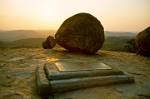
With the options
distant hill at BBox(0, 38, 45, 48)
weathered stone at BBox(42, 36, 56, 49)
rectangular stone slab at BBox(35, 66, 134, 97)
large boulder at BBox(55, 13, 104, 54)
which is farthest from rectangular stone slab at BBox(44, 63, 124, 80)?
distant hill at BBox(0, 38, 45, 48)

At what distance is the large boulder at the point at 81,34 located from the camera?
7.50 m

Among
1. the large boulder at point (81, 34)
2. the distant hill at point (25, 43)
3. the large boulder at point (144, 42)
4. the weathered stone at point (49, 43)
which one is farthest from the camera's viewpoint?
the distant hill at point (25, 43)

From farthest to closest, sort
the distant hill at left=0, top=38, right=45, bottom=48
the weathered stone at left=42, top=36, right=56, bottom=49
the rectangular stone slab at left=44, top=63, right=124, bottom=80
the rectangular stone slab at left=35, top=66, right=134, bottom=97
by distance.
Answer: the distant hill at left=0, top=38, right=45, bottom=48 → the weathered stone at left=42, top=36, right=56, bottom=49 → the rectangular stone slab at left=44, top=63, right=124, bottom=80 → the rectangular stone slab at left=35, top=66, right=134, bottom=97

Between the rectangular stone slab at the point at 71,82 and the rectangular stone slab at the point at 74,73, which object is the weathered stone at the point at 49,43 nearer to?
the rectangular stone slab at the point at 74,73

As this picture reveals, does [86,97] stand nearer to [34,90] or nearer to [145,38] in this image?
[34,90]

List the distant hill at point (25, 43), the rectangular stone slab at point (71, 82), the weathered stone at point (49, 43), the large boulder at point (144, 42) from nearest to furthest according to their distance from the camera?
the rectangular stone slab at point (71, 82)
the large boulder at point (144, 42)
the weathered stone at point (49, 43)
the distant hill at point (25, 43)

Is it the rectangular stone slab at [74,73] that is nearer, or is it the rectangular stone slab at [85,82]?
the rectangular stone slab at [85,82]

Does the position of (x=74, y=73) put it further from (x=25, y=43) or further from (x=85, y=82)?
(x=25, y=43)

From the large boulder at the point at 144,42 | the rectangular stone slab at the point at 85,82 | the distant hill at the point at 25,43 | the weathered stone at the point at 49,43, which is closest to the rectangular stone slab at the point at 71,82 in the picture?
the rectangular stone slab at the point at 85,82

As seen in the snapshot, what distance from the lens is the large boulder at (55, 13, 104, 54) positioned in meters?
7.50

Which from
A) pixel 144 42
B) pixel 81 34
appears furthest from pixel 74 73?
pixel 144 42

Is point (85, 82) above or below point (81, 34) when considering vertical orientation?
below

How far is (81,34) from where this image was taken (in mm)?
7543

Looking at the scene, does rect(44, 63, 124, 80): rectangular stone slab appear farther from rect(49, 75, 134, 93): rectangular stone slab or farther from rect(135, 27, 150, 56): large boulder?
rect(135, 27, 150, 56): large boulder
